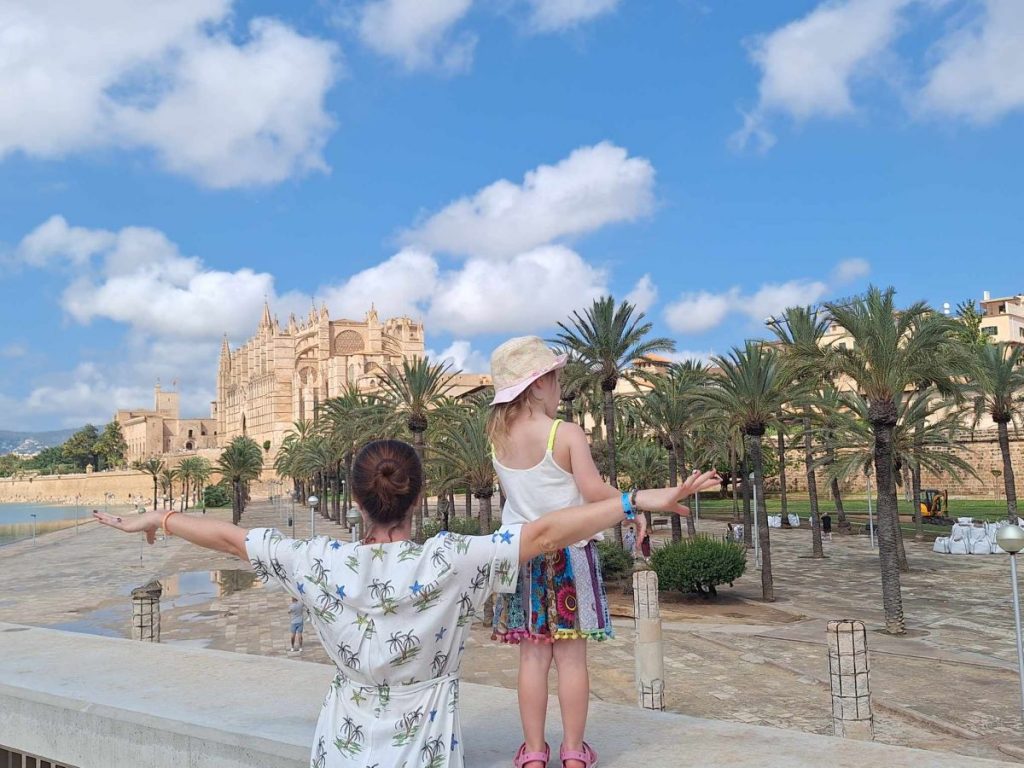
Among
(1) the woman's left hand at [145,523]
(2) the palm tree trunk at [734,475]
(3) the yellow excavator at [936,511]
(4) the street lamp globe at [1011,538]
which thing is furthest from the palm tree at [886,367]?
(3) the yellow excavator at [936,511]

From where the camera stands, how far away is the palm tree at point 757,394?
59.4 ft

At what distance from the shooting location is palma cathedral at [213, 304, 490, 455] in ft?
343

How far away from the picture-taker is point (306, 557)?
240 centimetres

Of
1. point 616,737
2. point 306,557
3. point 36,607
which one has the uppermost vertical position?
point 306,557

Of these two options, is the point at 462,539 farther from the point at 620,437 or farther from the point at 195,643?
the point at 620,437

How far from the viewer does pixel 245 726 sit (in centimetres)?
292

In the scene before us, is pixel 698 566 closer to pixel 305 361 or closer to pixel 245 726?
pixel 245 726

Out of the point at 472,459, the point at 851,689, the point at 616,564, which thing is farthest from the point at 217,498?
the point at 851,689

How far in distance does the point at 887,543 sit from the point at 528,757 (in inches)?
519

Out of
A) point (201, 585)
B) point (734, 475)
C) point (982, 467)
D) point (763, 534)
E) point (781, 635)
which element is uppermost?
point (734, 475)

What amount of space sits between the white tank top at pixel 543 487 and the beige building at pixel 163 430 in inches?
5164

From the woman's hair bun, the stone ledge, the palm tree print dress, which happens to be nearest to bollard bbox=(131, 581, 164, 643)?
the stone ledge

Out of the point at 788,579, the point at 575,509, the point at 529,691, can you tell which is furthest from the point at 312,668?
the point at 788,579

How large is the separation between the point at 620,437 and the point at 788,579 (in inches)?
713
